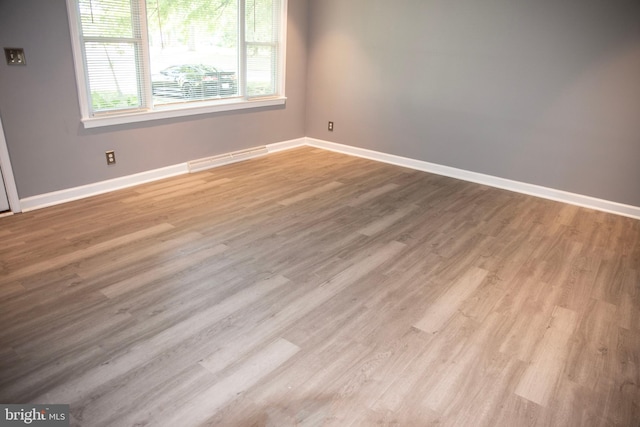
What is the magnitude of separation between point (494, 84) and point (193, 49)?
3.04 meters

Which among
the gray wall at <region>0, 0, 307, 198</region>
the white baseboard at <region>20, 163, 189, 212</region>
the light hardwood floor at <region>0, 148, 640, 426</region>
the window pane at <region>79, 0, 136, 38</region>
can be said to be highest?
the window pane at <region>79, 0, 136, 38</region>

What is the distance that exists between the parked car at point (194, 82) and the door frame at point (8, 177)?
1.32m

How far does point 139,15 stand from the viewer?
11.9 feet

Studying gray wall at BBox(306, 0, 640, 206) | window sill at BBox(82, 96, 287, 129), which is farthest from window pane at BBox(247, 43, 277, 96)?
gray wall at BBox(306, 0, 640, 206)

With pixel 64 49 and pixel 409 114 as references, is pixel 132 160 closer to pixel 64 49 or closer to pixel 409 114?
pixel 64 49

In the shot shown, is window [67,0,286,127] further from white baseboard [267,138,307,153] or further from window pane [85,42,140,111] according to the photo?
white baseboard [267,138,307,153]

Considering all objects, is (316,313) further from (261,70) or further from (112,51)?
(261,70)

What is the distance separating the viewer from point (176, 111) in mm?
4129

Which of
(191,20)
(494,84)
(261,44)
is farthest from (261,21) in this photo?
(494,84)

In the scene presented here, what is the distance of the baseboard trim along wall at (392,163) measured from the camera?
3.54m

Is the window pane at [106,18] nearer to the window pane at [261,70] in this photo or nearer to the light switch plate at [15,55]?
the light switch plate at [15,55]

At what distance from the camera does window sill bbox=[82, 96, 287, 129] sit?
Result: 11.8 ft

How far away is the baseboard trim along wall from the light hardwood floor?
0.43 ft

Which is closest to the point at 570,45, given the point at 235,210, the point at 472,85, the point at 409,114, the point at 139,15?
the point at 472,85
